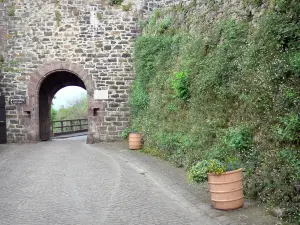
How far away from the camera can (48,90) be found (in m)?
17.6

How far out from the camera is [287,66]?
520 centimetres

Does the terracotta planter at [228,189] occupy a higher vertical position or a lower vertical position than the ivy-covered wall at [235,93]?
lower

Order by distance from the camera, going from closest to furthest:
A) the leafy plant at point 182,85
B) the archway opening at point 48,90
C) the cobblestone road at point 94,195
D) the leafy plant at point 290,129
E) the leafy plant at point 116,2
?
1. the leafy plant at point 290,129
2. the cobblestone road at point 94,195
3. the leafy plant at point 182,85
4. the leafy plant at point 116,2
5. the archway opening at point 48,90

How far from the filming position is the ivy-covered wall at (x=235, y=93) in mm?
4957

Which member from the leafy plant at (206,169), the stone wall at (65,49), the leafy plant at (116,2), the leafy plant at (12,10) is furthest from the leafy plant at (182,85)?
the leafy plant at (12,10)

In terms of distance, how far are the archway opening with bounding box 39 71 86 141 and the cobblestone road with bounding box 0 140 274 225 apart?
6.05 m

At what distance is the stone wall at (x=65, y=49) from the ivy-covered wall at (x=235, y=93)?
2475 mm

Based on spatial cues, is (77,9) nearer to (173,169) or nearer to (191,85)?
(191,85)

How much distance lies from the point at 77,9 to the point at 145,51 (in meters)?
3.69

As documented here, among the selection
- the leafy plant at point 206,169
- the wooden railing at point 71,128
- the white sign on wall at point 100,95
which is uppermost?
the white sign on wall at point 100,95

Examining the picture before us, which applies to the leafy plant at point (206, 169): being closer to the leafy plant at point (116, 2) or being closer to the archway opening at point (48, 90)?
the leafy plant at point (116, 2)

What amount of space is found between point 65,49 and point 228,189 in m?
11.1

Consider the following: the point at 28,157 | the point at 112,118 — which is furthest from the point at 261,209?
the point at 112,118

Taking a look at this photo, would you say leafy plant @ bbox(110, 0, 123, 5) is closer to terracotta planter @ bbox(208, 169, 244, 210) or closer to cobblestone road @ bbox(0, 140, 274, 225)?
cobblestone road @ bbox(0, 140, 274, 225)
